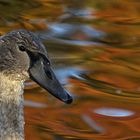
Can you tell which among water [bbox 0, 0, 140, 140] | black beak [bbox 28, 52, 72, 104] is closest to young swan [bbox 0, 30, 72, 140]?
black beak [bbox 28, 52, 72, 104]

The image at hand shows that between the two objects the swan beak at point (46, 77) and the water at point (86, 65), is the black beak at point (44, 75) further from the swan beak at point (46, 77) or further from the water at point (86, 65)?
the water at point (86, 65)

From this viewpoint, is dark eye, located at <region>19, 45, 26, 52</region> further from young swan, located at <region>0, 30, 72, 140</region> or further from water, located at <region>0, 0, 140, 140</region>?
water, located at <region>0, 0, 140, 140</region>

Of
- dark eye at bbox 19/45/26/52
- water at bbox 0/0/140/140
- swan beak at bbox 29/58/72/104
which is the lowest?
water at bbox 0/0/140/140

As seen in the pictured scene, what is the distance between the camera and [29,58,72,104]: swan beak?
4641mm

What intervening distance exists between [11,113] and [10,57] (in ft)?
1.15

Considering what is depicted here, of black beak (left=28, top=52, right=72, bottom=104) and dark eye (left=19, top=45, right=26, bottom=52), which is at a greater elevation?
dark eye (left=19, top=45, right=26, bottom=52)

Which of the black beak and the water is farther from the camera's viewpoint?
the water

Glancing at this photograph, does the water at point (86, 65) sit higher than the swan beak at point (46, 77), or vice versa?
the swan beak at point (46, 77)

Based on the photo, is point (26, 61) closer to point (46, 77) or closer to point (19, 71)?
point (19, 71)

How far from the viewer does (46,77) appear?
469cm

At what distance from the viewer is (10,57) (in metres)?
4.60

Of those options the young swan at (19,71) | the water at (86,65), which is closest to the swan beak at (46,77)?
the young swan at (19,71)

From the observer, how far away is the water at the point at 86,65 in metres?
6.46

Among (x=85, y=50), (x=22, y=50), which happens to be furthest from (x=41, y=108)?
(x=22, y=50)
